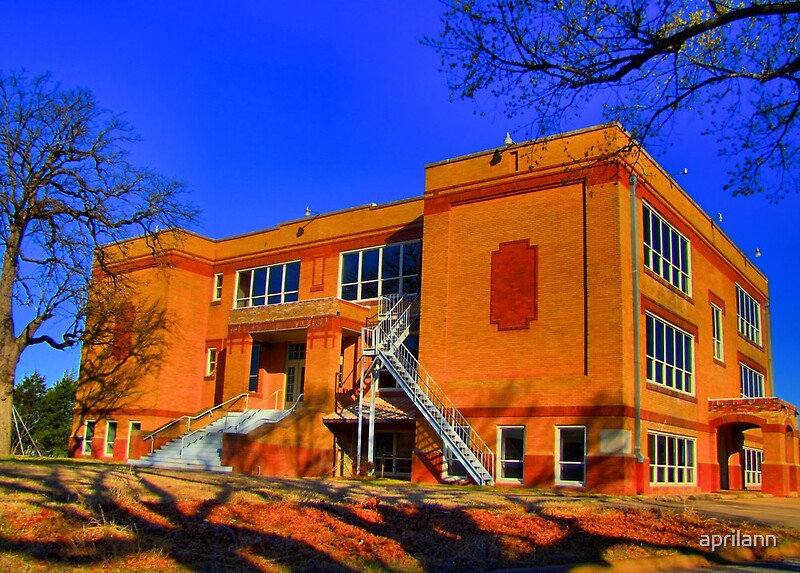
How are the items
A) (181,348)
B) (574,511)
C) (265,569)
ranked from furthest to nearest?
1. (181,348)
2. (574,511)
3. (265,569)

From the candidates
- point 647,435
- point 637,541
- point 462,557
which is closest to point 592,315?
point 647,435

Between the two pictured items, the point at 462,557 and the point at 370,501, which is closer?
the point at 462,557

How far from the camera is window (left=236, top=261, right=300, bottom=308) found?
1379 inches

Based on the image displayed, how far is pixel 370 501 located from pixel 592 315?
43.2 feet

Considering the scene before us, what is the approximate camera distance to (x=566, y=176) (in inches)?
993

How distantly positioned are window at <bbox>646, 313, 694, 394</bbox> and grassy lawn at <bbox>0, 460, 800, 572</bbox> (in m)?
11.6

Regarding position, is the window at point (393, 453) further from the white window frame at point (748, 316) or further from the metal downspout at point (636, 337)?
the white window frame at point (748, 316)

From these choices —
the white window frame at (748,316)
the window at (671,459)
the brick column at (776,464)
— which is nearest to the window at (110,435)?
the window at (671,459)

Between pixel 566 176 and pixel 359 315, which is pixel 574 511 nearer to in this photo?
pixel 566 176

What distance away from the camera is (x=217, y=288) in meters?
38.1

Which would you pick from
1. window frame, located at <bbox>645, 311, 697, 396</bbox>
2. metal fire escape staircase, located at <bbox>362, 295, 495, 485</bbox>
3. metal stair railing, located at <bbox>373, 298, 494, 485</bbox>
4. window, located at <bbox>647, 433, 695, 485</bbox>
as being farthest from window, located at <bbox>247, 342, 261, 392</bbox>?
window, located at <bbox>647, 433, 695, 485</bbox>

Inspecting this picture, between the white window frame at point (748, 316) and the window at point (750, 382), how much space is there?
5.22 feet

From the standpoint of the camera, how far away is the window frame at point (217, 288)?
37897mm

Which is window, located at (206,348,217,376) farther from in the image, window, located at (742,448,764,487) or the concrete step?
window, located at (742,448,764,487)
